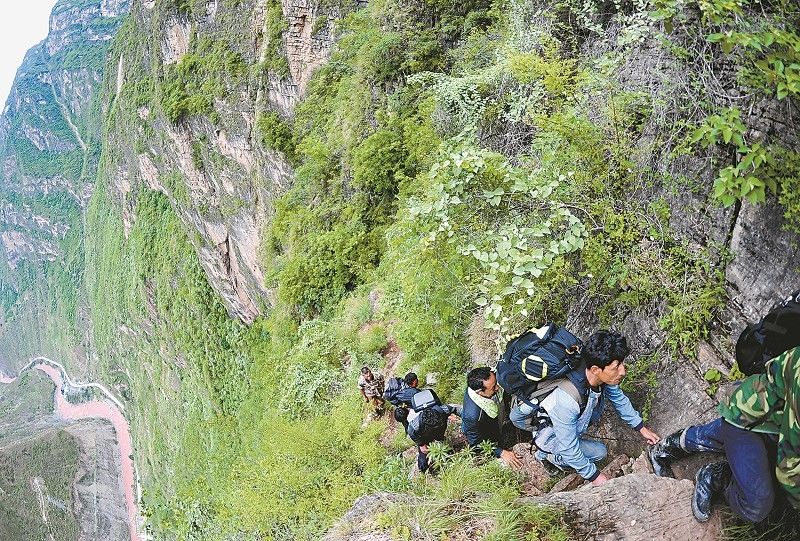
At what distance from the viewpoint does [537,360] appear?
3150 millimetres

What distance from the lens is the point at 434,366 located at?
586 cm

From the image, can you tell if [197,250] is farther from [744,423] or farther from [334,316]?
[744,423]

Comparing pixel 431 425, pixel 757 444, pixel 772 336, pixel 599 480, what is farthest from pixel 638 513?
pixel 431 425

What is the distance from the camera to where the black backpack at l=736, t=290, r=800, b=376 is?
241 centimetres

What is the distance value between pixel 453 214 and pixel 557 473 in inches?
85.4

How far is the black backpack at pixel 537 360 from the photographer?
3.14m

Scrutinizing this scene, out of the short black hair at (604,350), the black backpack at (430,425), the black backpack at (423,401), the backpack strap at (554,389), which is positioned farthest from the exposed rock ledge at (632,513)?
the black backpack at (423,401)

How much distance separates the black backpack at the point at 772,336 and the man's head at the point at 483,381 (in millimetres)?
1717

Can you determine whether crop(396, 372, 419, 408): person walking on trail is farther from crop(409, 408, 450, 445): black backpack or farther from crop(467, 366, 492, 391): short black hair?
crop(467, 366, 492, 391): short black hair

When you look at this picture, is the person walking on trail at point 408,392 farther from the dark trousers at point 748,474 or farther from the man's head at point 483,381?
the dark trousers at point 748,474

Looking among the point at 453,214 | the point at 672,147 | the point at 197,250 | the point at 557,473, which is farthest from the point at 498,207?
the point at 197,250

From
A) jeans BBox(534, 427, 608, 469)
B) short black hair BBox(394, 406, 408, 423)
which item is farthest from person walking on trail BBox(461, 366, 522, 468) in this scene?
short black hair BBox(394, 406, 408, 423)

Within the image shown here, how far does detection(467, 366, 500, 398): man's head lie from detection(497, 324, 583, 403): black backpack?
41cm

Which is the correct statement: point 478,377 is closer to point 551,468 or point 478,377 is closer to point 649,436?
point 551,468
